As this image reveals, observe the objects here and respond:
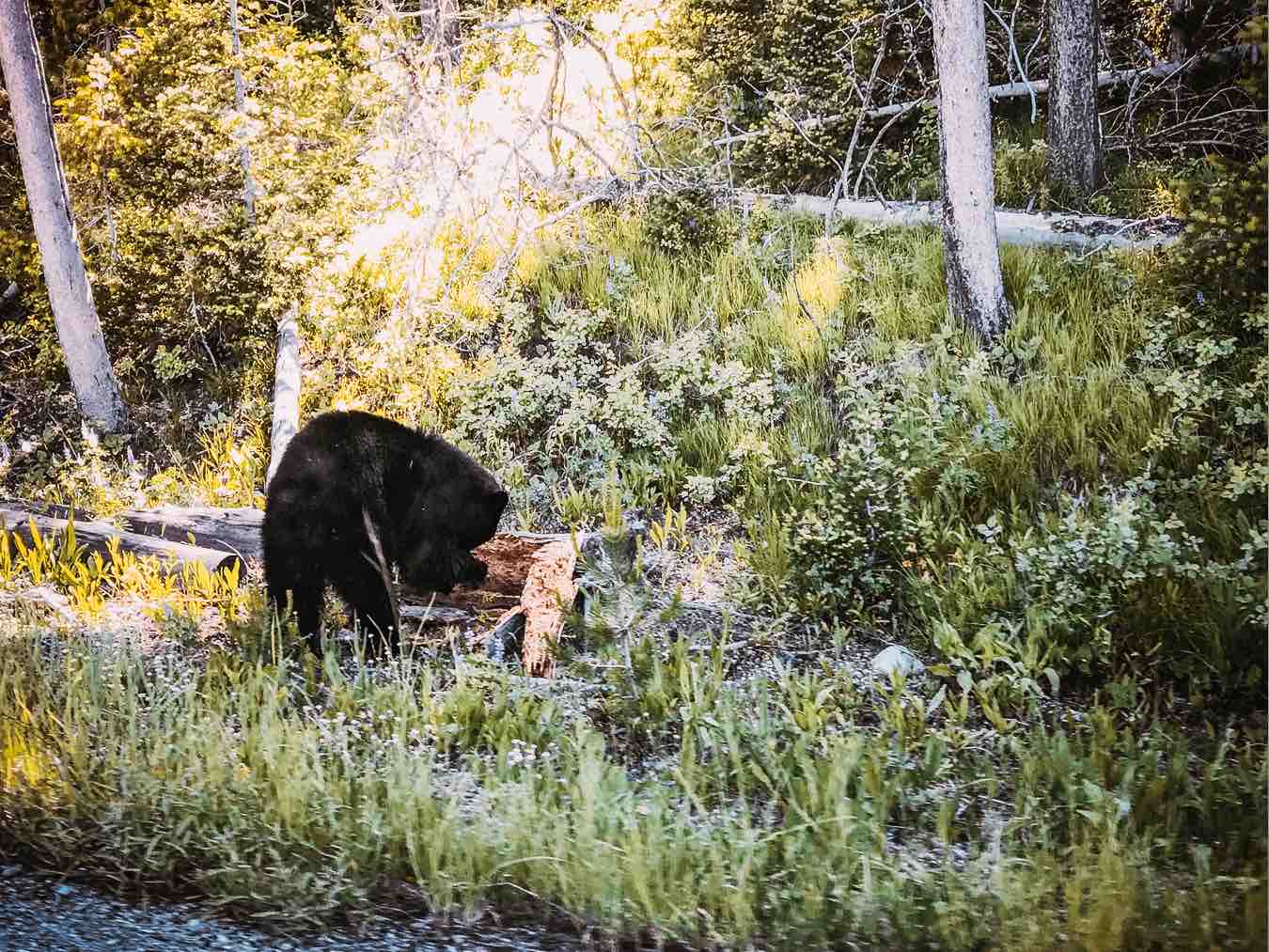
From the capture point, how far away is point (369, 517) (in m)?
4.43

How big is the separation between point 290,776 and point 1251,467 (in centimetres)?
430

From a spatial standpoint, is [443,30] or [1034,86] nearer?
[443,30]

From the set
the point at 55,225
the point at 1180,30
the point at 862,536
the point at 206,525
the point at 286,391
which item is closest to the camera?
the point at 862,536

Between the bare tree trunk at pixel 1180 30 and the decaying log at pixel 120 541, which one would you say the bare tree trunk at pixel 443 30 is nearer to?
the decaying log at pixel 120 541

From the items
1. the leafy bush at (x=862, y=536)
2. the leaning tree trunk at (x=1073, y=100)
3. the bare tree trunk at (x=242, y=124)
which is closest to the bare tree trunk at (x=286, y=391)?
the bare tree trunk at (x=242, y=124)

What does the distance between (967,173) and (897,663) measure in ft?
11.8

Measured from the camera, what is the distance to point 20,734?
10.8ft

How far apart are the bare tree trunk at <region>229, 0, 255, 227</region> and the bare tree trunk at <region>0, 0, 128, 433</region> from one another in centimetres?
131

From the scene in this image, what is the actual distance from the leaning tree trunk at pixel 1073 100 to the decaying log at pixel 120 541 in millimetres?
6685

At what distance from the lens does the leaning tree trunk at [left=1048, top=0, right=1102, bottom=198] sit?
25.6 ft

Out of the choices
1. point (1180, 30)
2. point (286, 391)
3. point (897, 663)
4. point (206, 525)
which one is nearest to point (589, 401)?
point (286, 391)

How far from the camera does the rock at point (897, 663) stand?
4.40m

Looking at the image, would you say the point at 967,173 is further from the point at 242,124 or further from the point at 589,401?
the point at 242,124

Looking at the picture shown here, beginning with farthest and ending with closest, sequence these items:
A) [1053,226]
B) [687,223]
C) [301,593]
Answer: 1. [687,223]
2. [1053,226]
3. [301,593]
